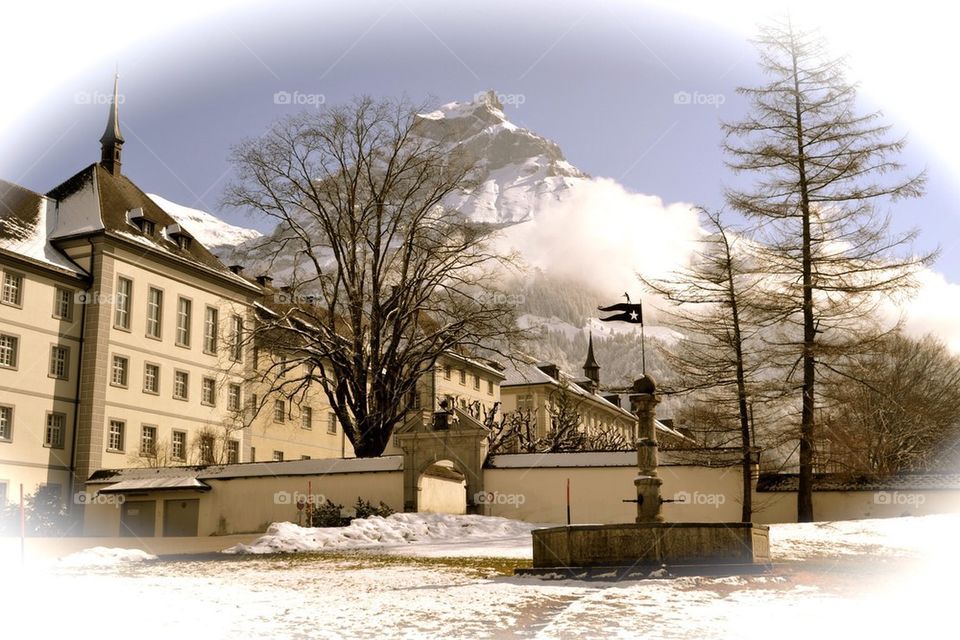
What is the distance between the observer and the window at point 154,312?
147 feet

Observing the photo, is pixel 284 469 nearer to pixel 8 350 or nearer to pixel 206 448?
pixel 8 350

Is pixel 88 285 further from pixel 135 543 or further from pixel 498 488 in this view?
pixel 498 488

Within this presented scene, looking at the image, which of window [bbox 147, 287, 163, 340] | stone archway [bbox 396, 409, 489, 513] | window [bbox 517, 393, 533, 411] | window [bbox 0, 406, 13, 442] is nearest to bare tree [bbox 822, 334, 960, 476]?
stone archway [bbox 396, 409, 489, 513]

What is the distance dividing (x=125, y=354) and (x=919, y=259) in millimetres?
32028

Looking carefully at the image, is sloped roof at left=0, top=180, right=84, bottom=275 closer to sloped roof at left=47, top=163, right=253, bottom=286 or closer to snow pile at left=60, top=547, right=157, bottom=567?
sloped roof at left=47, top=163, right=253, bottom=286

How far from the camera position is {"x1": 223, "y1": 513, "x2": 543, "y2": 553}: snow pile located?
2186 centimetres

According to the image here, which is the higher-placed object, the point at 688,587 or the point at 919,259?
the point at 919,259

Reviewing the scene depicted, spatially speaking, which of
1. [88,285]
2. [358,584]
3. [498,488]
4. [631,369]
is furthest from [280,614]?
[631,369]

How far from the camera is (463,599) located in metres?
11.8

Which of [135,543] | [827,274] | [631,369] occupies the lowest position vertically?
[135,543]

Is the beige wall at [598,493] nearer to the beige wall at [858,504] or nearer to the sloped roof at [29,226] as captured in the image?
the beige wall at [858,504]

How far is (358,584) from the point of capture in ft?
45.0

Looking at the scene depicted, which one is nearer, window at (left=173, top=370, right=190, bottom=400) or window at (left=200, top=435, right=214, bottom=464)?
window at (left=173, top=370, right=190, bottom=400)

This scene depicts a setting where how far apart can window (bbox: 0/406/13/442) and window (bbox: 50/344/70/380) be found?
2.51 m
